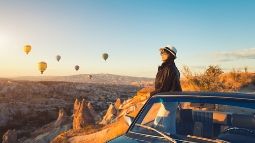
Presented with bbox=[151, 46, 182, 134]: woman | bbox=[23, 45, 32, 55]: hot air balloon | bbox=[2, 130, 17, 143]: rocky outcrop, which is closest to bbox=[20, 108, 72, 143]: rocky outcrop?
bbox=[2, 130, 17, 143]: rocky outcrop

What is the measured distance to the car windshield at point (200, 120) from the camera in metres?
5.10

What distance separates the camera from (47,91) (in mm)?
150125

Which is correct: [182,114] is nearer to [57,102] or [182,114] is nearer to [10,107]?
[10,107]

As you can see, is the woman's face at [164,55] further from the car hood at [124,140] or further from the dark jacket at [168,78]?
the car hood at [124,140]

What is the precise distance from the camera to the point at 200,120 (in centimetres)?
556

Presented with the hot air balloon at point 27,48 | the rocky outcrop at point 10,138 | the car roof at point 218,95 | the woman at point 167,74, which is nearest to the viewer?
the car roof at point 218,95

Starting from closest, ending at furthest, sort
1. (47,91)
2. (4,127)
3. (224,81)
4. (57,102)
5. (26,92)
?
(224,81)
(4,127)
(57,102)
(26,92)
(47,91)

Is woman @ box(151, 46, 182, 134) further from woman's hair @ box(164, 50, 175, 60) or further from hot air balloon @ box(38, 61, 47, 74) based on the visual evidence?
hot air balloon @ box(38, 61, 47, 74)

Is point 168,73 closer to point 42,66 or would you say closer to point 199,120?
point 199,120

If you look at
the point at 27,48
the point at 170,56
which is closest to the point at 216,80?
the point at 170,56

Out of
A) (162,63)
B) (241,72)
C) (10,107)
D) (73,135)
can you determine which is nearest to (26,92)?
(10,107)

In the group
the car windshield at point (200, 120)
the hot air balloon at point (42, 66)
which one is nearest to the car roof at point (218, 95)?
the car windshield at point (200, 120)

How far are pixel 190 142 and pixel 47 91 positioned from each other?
14794 centimetres

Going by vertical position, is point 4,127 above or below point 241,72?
below
